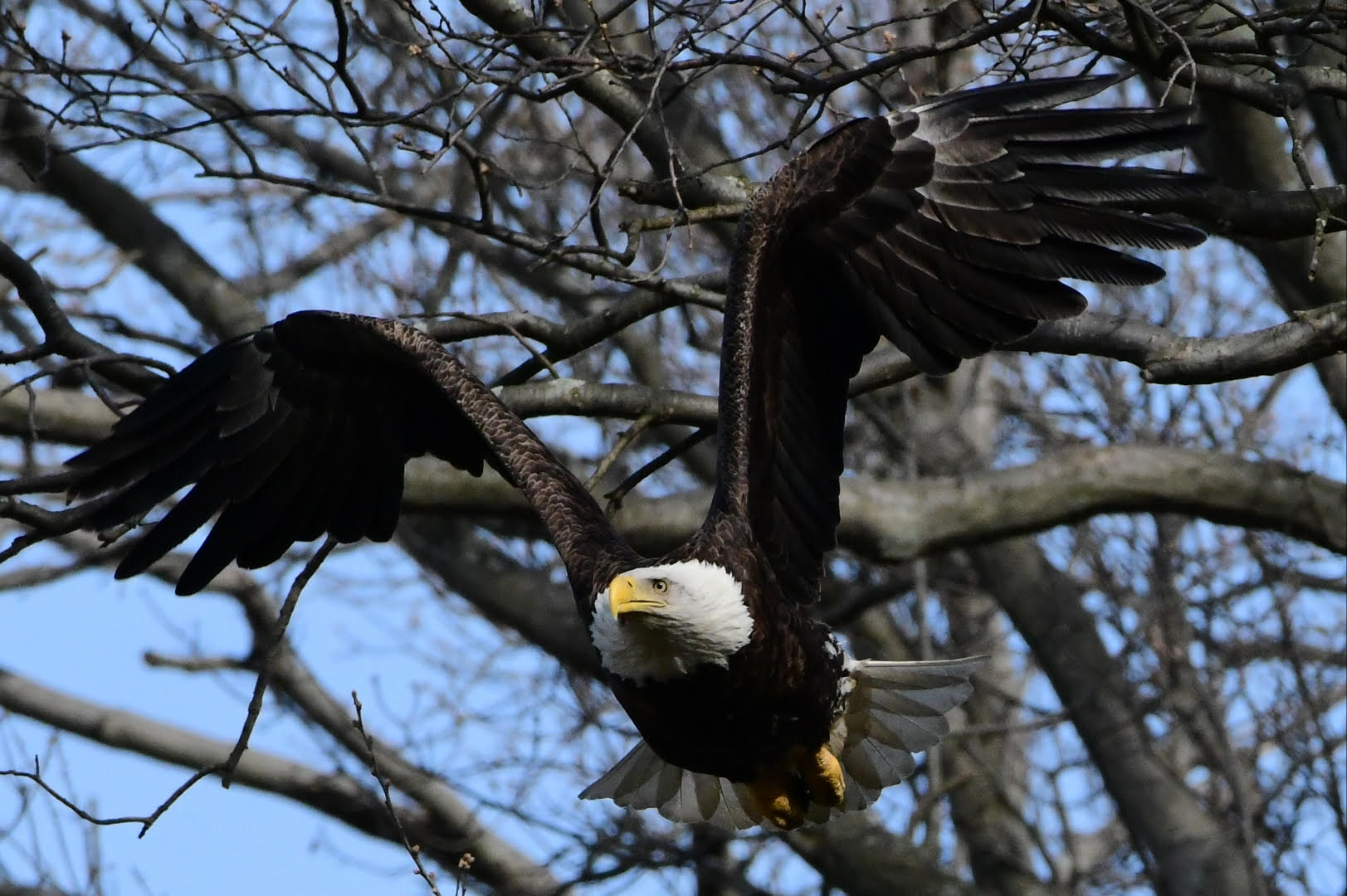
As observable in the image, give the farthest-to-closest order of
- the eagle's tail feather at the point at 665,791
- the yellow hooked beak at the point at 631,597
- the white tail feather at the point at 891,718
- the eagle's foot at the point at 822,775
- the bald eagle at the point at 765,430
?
the eagle's tail feather at the point at 665,791 < the white tail feather at the point at 891,718 < the eagle's foot at the point at 822,775 < the bald eagle at the point at 765,430 < the yellow hooked beak at the point at 631,597

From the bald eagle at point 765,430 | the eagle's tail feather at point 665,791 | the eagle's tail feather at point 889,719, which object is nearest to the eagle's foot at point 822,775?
the bald eagle at point 765,430

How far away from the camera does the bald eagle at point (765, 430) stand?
456 cm

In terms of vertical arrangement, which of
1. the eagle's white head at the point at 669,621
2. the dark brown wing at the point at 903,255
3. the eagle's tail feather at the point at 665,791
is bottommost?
the eagle's white head at the point at 669,621

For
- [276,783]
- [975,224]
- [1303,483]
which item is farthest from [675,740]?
[276,783]

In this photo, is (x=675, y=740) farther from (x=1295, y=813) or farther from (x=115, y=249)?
(x=115, y=249)

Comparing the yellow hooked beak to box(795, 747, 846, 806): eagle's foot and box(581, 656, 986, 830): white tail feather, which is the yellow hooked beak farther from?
box(581, 656, 986, 830): white tail feather

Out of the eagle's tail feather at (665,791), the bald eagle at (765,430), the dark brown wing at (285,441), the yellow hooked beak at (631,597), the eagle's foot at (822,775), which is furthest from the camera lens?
the eagle's tail feather at (665,791)

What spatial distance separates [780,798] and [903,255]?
154 cm

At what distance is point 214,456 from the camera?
5.56m

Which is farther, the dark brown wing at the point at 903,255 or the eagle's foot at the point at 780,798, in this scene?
the eagle's foot at the point at 780,798

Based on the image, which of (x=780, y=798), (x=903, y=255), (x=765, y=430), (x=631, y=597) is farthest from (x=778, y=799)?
(x=903, y=255)

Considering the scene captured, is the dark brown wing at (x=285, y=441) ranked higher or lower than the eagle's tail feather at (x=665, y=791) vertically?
higher

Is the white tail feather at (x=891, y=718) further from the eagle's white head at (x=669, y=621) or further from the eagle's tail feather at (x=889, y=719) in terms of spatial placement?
the eagle's white head at (x=669, y=621)

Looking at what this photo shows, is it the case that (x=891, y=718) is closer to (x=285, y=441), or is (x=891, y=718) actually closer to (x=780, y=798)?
(x=780, y=798)
